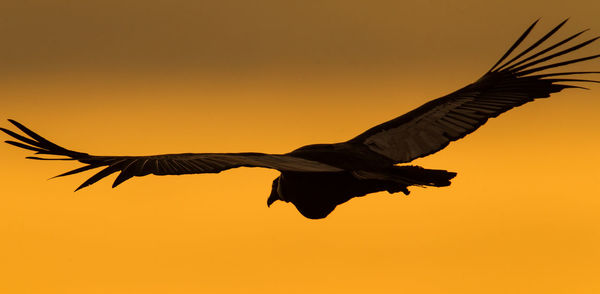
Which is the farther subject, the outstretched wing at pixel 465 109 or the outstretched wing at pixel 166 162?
the outstretched wing at pixel 465 109

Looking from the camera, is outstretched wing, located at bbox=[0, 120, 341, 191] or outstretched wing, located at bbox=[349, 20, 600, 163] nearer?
outstretched wing, located at bbox=[0, 120, 341, 191]

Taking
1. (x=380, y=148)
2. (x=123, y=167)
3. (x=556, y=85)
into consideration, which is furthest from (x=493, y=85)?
(x=123, y=167)

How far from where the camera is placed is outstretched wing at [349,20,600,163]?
12344 mm

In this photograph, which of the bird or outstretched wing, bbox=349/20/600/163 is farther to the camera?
outstretched wing, bbox=349/20/600/163

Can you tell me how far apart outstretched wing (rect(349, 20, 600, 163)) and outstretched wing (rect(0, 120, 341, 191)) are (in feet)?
5.73

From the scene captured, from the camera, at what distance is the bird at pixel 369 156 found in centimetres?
989

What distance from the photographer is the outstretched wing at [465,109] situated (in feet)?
40.5

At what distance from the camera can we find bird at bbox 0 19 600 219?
9.89 metres

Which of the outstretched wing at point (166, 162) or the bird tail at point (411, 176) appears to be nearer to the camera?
the outstretched wing at point (166, 162)

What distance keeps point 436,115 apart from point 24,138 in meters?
4.64

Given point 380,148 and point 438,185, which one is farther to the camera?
point 380,148

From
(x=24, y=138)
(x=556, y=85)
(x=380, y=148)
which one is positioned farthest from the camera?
(x=556, y=85)

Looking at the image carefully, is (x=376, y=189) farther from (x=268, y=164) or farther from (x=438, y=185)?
(x=268, y=164)

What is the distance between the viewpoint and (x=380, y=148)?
12227 millimetres
